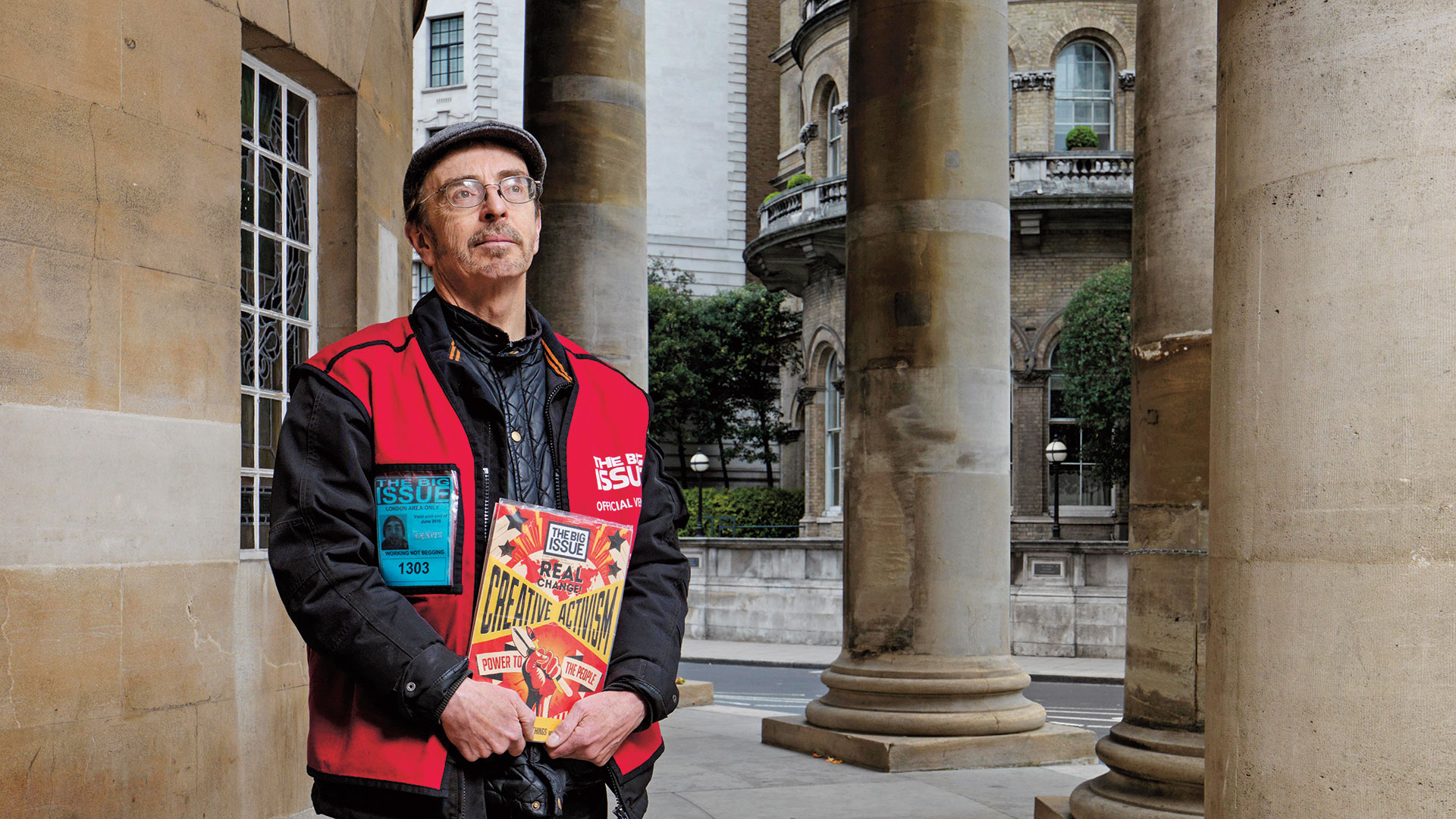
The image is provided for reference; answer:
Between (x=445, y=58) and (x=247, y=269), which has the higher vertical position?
(x=445, y=58)

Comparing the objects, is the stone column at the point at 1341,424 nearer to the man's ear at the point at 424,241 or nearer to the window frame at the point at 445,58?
the man's ear at the point at 424,241

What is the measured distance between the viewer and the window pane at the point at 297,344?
23.2 ft

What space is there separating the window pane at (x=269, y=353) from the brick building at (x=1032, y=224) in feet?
79.4

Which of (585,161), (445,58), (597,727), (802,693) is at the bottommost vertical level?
(802,693)

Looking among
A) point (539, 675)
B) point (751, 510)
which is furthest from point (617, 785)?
point (751, 510)

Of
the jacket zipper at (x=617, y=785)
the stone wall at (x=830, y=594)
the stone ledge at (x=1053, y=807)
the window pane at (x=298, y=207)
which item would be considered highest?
the window pane at (x=298, y=207)

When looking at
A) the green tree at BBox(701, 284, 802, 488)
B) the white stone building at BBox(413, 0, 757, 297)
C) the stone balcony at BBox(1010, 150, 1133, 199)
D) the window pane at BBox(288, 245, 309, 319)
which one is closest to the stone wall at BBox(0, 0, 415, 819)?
the window pane at BBox(288, 245, 309, 319)

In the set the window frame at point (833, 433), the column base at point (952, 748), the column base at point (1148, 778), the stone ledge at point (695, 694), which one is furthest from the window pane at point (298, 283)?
the window frame at point (833, 433)

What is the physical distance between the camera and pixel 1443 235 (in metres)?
2.92

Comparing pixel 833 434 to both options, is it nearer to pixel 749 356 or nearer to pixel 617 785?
pixel 749 356

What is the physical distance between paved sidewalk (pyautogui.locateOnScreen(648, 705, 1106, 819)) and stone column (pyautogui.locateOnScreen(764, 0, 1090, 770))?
1.18ft

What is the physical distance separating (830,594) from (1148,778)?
19.5 meters

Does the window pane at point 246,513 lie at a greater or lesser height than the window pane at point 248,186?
lesser

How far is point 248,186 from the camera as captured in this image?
662cm
